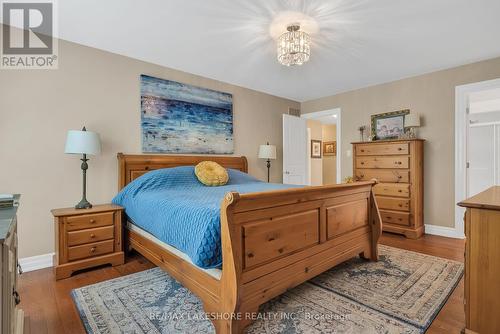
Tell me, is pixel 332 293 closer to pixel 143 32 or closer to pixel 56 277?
pixel 56 277

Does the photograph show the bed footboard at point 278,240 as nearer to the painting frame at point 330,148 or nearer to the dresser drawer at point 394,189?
the dresser drawer at point 394,189

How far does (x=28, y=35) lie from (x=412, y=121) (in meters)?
4.90

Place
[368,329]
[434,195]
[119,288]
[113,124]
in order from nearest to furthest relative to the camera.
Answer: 1. [368,329]
2. [119,288]
3. [113,124]
4. [434,195]

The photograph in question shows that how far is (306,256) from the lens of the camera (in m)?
1.93

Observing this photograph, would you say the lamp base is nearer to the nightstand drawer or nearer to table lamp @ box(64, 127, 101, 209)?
table lamp @ box(64, 127, 101, 209)

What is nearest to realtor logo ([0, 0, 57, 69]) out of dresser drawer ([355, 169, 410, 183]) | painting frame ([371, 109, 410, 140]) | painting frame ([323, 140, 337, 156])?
dresser drawer ([355, 169, 410, 183])

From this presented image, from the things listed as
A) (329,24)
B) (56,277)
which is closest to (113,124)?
(56,277)

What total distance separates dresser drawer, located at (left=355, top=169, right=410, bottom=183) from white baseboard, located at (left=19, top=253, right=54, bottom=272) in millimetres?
4218

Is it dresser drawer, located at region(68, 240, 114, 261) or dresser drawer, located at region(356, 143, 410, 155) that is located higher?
dresser drawer, located at region(356, 143, 410, 155)

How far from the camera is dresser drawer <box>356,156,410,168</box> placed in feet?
11.8

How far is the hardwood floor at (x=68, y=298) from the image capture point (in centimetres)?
165

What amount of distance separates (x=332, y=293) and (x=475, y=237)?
105 centimetres

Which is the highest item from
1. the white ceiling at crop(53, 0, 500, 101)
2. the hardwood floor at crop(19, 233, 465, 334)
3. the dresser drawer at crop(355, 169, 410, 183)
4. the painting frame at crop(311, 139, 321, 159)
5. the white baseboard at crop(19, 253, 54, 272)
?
the white ceiling at crop(53, 0, 500, 101)

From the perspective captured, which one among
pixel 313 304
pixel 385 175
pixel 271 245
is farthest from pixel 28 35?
pixel 385 175
